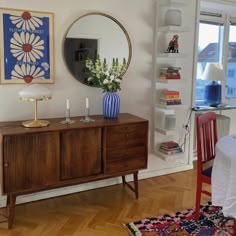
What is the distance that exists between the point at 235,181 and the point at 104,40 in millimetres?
1899

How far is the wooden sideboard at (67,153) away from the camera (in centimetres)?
239

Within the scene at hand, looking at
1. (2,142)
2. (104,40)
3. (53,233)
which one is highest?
(104,40)

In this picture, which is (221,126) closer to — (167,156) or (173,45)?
(167,156)

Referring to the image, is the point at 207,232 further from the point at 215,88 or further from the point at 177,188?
the point at 215,88

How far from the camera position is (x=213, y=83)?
4109 mm

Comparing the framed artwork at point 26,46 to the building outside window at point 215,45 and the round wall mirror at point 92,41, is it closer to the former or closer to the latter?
the round wall mirror at point 92,41

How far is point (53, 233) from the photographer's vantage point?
2379 mm

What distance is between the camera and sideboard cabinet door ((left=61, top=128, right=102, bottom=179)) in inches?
101

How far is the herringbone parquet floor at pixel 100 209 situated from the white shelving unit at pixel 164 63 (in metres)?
0.42

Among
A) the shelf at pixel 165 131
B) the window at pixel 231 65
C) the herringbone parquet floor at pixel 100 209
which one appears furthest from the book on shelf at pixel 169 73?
the window at pixel 231 65

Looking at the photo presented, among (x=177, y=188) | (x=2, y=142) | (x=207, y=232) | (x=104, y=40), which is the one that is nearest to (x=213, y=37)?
(x=104, y=40)

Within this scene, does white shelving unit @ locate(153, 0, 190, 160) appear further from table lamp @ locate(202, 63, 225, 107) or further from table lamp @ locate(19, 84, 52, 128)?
table lamp @ locate(19, 84, 52, 128)

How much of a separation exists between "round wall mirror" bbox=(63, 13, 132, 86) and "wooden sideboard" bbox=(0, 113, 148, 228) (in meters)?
0.54

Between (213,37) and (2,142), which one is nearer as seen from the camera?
(2,142)
